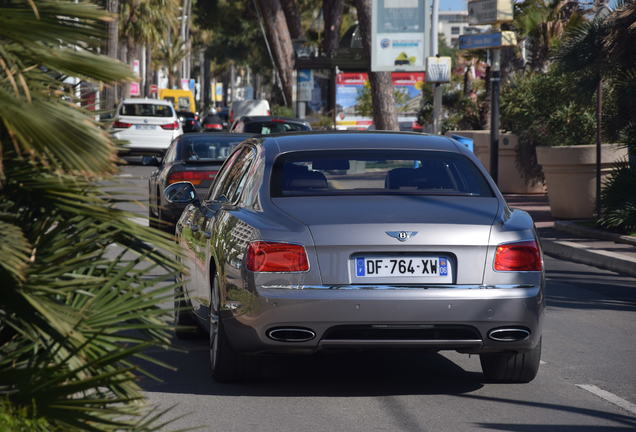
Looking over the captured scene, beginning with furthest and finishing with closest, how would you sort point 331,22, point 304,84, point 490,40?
point 331,22 → point 304,84 → point 490,40

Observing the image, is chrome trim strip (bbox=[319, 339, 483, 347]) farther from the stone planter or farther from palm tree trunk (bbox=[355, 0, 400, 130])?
palm tree trunk (bbox=[355, 0, 400, 130])

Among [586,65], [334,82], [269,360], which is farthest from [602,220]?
[334,82]

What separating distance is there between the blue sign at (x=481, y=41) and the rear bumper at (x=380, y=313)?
43.5 ft

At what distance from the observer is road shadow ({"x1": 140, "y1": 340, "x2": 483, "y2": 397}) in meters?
7.36

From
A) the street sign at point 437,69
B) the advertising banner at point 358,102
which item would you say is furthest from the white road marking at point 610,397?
the advertising banner at point 358,102

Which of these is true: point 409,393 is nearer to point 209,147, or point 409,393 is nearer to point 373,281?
point 373,281

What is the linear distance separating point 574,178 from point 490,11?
2985 mm

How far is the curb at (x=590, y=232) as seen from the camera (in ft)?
53.7

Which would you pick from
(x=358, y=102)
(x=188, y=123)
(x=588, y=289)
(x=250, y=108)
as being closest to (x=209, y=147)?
(x=588, y=289)

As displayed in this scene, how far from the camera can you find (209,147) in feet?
57.7

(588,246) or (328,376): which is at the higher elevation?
(328,376)

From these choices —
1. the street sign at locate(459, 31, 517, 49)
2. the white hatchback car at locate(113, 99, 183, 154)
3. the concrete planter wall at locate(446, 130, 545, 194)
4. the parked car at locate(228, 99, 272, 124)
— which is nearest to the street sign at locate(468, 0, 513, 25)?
the street sign at locate(459, 31, 517, 49)

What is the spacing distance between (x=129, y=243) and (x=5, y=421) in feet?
2.39

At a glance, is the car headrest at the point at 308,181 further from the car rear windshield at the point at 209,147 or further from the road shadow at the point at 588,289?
the car rear windshield at the point at 209,147
